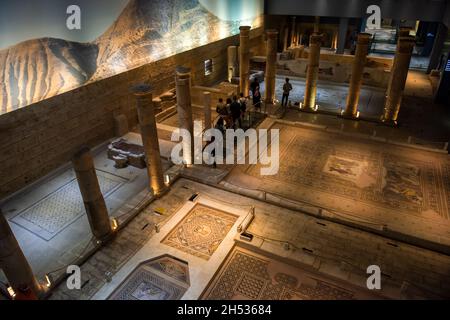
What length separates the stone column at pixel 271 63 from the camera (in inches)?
473

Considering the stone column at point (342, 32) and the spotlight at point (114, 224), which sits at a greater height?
the stone column at point (342, 32)

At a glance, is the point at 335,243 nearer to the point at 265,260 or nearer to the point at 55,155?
the point at 265,260

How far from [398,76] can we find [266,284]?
854 centimetres

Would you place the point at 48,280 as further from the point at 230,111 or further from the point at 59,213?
the point at 230,111

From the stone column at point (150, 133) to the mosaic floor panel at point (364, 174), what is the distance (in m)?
2.52

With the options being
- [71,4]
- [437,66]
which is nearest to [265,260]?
[71,4]

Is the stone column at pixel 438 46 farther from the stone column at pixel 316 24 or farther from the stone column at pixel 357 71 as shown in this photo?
the stone column at pixel 357 71

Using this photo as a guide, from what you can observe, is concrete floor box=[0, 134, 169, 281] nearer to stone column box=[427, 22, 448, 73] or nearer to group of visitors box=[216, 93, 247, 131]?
group of visitors box=[216, 93, 247, 131]

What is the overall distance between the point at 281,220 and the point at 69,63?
692cm

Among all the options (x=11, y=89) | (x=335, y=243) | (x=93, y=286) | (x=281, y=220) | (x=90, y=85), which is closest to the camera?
(x=93, y=286)

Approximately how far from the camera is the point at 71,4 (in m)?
8.45

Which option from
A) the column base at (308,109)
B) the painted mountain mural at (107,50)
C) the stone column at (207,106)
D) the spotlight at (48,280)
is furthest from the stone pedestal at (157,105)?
the spotlight at (48,280)

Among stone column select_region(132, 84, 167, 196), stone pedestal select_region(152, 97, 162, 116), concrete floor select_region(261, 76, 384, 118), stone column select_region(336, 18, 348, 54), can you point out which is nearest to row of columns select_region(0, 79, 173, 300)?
stone column select_region(132, 84, 167, 196)

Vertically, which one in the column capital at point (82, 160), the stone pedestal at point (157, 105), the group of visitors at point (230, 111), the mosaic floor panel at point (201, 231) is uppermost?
the column capital at point (82, 160)
